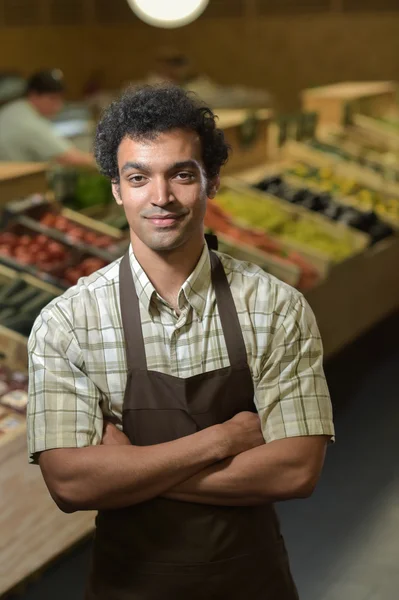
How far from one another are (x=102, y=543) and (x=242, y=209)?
3.36 m

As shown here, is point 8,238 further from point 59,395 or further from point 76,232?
point 59,395

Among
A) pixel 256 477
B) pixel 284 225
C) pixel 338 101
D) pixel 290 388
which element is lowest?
pixel 284 225

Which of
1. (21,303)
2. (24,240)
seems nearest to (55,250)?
(24,240)

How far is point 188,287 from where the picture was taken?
1.64 meters

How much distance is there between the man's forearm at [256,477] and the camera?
1.62m

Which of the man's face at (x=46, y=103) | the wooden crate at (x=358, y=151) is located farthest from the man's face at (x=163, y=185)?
the wooden crate at (x=358, y=151)

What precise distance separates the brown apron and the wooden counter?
2503 mm

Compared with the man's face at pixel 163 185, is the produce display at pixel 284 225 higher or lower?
lower

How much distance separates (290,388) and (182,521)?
1.18 feet

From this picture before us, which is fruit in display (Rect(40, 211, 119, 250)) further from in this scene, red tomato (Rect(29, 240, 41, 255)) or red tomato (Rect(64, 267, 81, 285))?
red tomato (Rect(64, 267, 81, 285))

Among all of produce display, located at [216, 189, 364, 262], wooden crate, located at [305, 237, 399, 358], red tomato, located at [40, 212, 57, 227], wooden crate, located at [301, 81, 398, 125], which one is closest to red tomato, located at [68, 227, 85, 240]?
red tomato, located at [40, 212, 57, 227]

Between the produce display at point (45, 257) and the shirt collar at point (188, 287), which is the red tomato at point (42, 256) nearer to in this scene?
the produce display at point (45, 257)

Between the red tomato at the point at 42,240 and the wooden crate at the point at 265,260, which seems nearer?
the red tomato at the point at 42,240

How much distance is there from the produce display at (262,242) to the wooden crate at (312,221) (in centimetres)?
4
